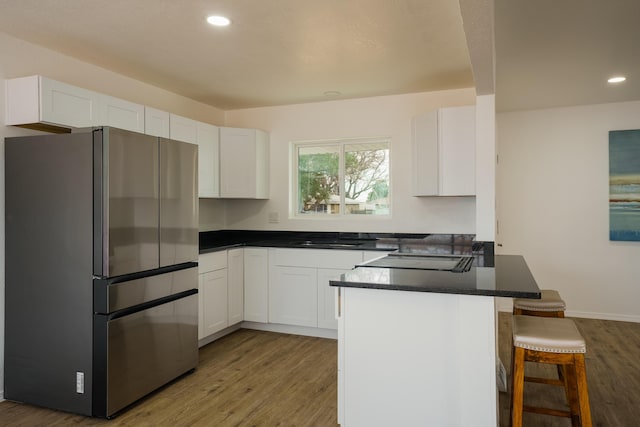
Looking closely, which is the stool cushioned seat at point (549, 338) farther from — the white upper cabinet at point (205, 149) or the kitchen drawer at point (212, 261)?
the white upper cabinet at point (205, 149)

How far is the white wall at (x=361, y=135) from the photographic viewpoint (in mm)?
4297

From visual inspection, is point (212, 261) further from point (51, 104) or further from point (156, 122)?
point (51, 104)

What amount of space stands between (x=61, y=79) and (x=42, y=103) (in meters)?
0.58

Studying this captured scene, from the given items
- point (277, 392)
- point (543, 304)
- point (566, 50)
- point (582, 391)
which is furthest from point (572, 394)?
point (566, 50)

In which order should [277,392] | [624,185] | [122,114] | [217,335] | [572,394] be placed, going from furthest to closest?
1. [624,185]
2. [217,335]
3. [122,114]
4. [277,392]
5. [572,394]

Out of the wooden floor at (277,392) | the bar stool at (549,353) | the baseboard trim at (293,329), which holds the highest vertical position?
the bar stool at (549,353)

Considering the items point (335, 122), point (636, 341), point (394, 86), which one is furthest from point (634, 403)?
point (335, 122)

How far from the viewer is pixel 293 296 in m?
4.27

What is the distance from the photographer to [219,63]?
345 centimetres

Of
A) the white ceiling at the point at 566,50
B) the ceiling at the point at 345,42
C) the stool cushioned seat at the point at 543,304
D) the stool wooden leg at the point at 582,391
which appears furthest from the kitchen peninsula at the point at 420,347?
the white ceiling at the point at 566,50

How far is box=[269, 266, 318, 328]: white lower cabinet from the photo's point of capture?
421 cm

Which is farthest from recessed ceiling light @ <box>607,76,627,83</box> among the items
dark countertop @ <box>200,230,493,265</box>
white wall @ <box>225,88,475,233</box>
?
dark countertop @ <box>200,230,493,265</box>

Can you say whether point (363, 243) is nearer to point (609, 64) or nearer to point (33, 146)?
point (609, 64)

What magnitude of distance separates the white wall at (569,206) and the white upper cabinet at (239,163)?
276cm
